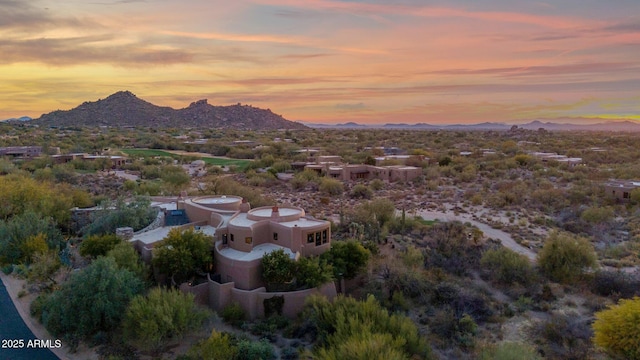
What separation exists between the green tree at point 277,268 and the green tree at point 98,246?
7.22 m

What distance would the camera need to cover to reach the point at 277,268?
1845cm

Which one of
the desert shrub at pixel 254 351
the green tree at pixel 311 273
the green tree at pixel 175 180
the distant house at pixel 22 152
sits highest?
the distant house at pixel 22 152

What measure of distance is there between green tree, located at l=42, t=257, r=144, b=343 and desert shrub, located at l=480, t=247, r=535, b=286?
15442mm

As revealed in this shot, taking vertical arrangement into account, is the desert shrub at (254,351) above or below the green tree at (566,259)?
below

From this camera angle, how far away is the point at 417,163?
5634cm

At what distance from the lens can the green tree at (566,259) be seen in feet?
68.8

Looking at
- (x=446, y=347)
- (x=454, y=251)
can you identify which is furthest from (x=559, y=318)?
(x=454, y=251)

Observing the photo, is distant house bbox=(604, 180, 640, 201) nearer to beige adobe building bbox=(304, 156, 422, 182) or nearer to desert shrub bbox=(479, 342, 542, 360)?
beige adobe building bbox=(304, 156, 422, 182)

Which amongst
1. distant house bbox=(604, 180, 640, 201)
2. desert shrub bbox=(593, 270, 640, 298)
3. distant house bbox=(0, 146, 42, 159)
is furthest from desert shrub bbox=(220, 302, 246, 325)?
distant house bbox=(0, 146, 42, 159)

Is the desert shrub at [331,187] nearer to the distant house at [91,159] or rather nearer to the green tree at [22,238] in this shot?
the green tree at [22,238]

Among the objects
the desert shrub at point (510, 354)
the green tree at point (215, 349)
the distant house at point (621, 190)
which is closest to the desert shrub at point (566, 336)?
the desert shrub at point (510, 354)

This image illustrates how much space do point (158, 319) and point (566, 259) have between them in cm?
1727

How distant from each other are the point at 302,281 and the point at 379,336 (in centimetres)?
580

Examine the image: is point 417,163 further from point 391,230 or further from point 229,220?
point 229,220
